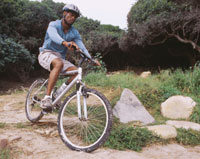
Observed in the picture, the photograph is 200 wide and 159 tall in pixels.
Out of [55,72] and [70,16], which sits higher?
[70,16]

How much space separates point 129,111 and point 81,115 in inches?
87.5

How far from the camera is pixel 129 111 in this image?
16.1ft

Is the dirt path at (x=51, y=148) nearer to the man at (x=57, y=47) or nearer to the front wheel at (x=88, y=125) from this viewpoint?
the front wheel at (x=88, y=125)

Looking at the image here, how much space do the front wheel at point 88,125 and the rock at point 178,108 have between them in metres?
2.25

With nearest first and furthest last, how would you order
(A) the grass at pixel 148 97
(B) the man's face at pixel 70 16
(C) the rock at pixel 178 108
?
(B) the man's face at pixel 70 16, (A) the grass at pixel 148 97, (C) the rock at pixel 178 108

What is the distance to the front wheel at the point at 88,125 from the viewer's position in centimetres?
269

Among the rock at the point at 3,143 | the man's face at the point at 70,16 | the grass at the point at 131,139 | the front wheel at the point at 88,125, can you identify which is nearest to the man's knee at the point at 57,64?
the front wheel at the point at 88,125

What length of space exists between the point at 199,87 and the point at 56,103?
14.6ft

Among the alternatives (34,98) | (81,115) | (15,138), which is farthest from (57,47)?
(15,138)

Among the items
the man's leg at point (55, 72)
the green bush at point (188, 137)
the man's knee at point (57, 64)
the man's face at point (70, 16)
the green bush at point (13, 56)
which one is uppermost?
the green bush at point (13, 56)

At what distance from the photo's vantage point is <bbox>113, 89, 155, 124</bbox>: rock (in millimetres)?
4781

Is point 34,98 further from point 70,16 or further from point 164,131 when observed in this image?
point 164,131

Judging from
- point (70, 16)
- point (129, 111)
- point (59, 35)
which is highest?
point (70, 16)

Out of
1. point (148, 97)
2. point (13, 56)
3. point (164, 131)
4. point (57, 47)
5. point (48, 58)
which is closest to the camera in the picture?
point (48, 58)
